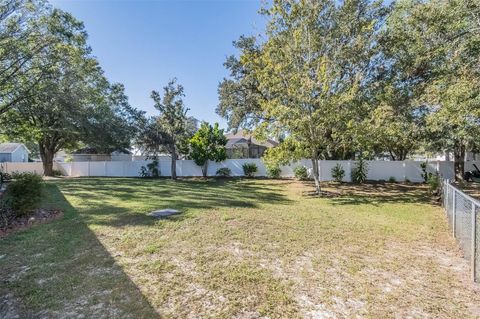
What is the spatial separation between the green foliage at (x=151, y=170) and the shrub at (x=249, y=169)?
23.4 ft

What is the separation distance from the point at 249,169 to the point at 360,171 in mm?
7277

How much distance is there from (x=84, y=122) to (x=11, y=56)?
7040 millimetres

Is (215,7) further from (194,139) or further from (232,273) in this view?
(232,273)

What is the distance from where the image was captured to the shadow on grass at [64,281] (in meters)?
2.89

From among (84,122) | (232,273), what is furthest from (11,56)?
(232,273)

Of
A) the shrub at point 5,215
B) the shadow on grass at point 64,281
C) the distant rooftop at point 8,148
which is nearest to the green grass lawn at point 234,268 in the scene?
the shadow on grass at point 64,281

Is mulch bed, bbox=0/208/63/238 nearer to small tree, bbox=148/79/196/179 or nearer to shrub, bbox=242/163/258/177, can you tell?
small tree, bbox=148/79/196/179

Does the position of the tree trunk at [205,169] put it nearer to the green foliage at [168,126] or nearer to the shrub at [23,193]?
the green foliage at [168,126]

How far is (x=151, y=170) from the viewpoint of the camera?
21.9 meters

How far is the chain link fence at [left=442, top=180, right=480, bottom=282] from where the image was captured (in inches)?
143

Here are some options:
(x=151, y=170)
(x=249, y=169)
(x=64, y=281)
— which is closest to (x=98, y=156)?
(x=151, y=170)

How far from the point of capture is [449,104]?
33.1 ft

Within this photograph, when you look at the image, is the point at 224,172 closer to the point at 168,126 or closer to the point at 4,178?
the point at 168,126

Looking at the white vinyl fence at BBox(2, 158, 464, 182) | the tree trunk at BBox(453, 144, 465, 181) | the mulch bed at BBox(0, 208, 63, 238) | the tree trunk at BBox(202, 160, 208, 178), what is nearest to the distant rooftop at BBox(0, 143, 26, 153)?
the white vinyl fence at BBox(2, 158, 464, 182)
